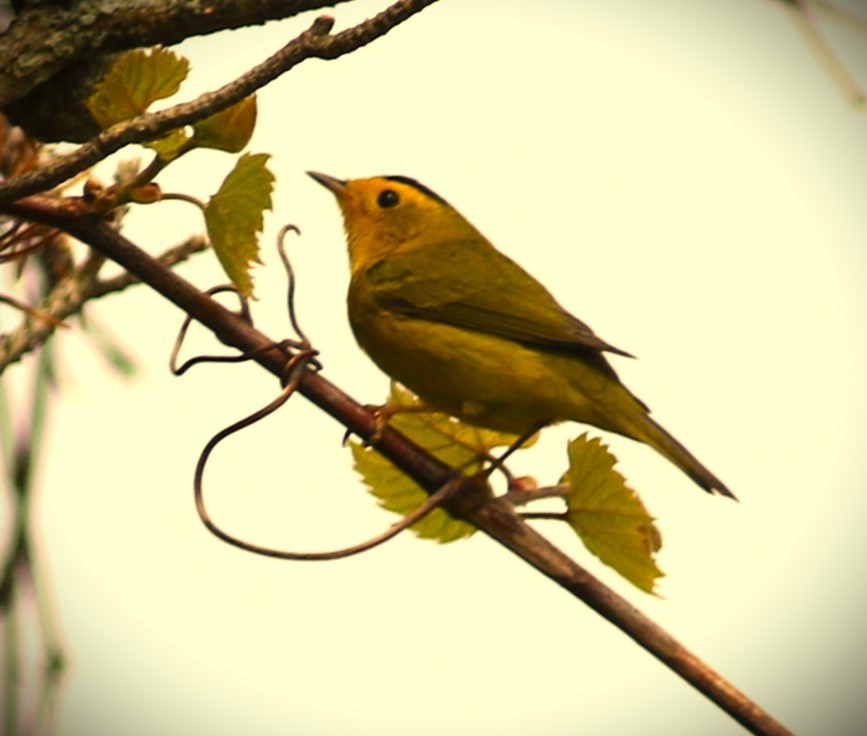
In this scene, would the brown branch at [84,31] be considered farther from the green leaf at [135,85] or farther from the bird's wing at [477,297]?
the bird's wing at [477,297]

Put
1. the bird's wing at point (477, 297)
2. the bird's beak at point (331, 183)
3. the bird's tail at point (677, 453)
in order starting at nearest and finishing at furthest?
the bird's tail at point (677, 453), the bird's wing at point (477, 297), the bird's beak at point (331, 183)

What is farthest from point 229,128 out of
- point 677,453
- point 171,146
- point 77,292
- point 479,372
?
point 677,453

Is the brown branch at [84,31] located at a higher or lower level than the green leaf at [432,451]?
higher

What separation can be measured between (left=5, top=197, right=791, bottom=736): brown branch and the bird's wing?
1.96 ft

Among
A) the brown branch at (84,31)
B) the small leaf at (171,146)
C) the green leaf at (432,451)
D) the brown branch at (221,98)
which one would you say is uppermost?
the brown branch at (84,31)

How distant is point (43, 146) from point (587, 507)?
2.50 feet

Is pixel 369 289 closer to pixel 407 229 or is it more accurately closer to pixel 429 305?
pixel 429 305

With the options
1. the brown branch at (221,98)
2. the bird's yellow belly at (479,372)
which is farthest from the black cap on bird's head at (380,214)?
the brown branch at (221,98)

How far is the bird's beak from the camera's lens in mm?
2079

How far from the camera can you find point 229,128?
1.19 meters

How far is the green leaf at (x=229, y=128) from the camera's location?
1183mm

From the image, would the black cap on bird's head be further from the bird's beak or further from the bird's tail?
the bird's tail

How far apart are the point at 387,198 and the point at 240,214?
97 cm

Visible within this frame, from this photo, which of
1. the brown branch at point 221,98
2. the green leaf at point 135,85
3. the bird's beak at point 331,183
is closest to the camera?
the brown branch at point 221,98
